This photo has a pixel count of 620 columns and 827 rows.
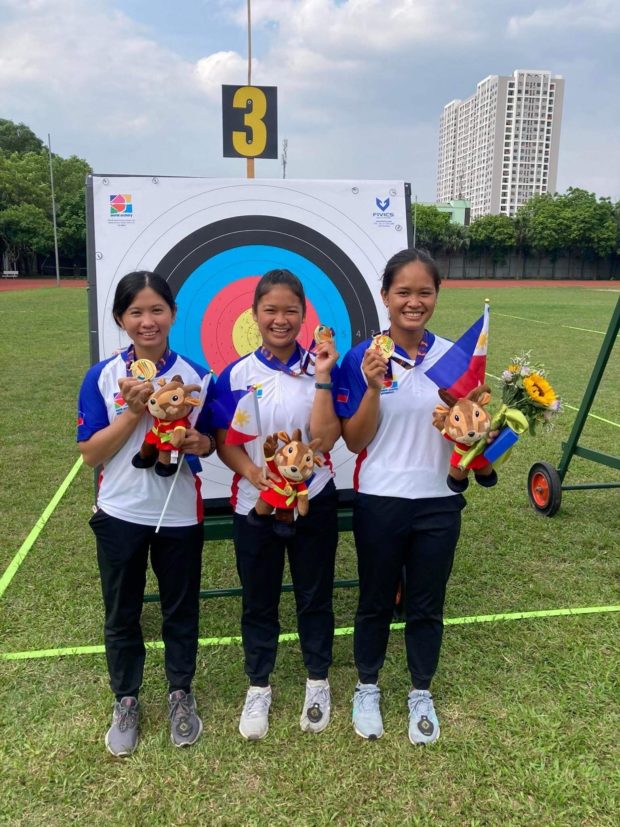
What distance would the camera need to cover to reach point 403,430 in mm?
2006

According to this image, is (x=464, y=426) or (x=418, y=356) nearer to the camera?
(x=464, y=426)

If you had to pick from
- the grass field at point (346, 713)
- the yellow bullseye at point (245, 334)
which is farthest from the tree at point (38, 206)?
the yellow bullseye at point (245, 334)

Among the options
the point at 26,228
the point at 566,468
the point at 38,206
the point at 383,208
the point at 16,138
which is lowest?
the point at 566,468

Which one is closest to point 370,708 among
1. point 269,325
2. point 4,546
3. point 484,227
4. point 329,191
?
point 269,325

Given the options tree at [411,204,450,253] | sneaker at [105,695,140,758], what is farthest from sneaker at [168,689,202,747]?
tree at [411,204,450,253]

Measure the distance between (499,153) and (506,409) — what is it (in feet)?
405

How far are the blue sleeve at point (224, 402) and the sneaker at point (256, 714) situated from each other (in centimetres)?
99

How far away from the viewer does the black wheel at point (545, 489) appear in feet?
13.3

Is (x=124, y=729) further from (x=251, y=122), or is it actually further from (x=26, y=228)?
(x=26, y=228)

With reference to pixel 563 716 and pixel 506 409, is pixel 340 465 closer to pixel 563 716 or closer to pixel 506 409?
pixel 506 409

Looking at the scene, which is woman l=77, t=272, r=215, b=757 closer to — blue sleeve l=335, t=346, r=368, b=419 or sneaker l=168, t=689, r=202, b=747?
sneaker l=168, t=689, r=202, b=747

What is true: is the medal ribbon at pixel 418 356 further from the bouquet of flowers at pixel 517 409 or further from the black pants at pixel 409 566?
the black pants at pixel 409 566

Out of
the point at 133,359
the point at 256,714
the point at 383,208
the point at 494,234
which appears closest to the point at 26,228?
the point at 494,234

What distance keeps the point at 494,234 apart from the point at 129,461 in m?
48.6
